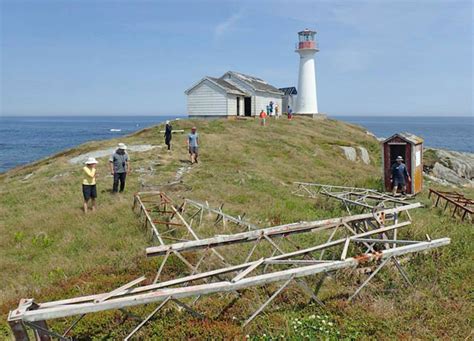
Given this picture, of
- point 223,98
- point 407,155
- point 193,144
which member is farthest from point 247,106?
point 407,155

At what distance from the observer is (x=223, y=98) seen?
3819 centimetres

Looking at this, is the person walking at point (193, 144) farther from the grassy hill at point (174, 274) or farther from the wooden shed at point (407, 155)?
the wooden shed at point (407, 155)

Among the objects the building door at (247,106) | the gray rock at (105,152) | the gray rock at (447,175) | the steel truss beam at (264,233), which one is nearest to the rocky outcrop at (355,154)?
the gray rock at (447,175)

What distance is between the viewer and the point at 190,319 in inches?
241

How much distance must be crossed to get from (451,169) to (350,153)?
8.24 m

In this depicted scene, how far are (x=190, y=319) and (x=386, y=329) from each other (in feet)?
9.92

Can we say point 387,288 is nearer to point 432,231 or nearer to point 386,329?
point 386,329

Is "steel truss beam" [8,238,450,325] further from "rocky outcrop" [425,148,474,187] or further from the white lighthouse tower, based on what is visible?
the white lighthouse tower

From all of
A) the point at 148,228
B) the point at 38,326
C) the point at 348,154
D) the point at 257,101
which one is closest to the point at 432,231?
the point at 148,228

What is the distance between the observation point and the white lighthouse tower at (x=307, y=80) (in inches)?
2083

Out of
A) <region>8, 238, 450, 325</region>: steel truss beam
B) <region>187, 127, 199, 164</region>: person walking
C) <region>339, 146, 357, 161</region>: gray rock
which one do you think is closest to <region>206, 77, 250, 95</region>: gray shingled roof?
<region>339, 146, 357, 161</region>: gray rock

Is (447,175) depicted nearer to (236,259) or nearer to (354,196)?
(354,196)

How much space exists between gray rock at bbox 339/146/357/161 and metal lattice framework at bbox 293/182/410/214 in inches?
503

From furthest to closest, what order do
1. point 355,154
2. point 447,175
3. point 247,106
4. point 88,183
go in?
point 247,106 → point 355,154 → point 447,175 → point 88,183
